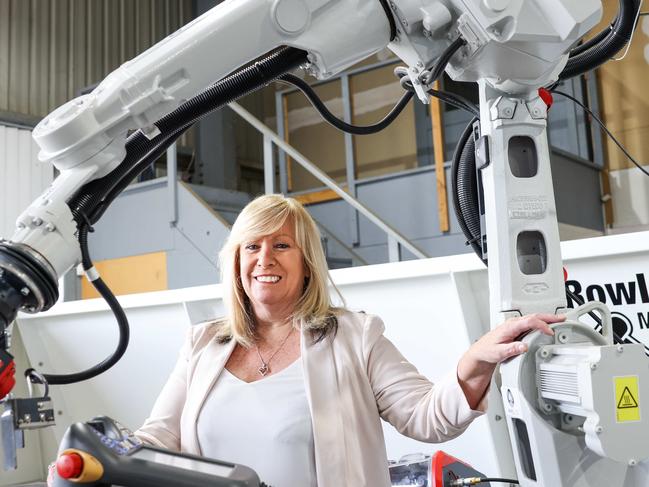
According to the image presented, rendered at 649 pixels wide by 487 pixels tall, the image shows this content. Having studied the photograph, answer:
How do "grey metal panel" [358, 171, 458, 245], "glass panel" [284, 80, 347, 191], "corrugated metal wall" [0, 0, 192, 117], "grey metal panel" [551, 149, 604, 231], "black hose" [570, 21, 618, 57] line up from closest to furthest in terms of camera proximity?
"black hose" [570, 21, 618, 57]
"grey metal panel" [358, 171, 458, 245]
"grey metal panel" [551, 149, 604, 231]
"corrugated metal wall" [0, 0, 192, 117]
"glass panel" [284, 80, 347, 191]

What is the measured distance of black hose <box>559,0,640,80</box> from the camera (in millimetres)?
1380

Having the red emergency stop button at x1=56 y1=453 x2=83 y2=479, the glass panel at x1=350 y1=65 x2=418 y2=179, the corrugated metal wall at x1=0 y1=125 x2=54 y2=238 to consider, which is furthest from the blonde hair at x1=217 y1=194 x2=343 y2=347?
the corrugated metal wall at x1=0 y1=125 x2=54 y2=238

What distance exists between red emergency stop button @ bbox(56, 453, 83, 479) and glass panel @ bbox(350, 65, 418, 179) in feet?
17.3

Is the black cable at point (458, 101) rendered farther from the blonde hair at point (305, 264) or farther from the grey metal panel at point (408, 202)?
the grey metal panel at point (408, 202)

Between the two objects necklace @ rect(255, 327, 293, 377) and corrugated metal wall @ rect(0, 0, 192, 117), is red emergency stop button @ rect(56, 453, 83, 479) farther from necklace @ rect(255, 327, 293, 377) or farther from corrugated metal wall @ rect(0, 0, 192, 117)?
corrugated metal wall @ rect(0, 0, 192, 117)

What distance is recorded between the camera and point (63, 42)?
7.41 metres

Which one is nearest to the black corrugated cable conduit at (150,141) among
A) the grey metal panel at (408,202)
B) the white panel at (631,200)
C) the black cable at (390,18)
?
the black cable at (390,18)

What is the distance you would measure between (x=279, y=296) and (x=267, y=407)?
28cm

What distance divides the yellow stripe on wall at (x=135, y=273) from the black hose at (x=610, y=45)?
4001mm

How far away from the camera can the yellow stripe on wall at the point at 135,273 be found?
517 cm

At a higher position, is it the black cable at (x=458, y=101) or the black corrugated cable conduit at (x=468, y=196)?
the black cable at (x=458, y=101)

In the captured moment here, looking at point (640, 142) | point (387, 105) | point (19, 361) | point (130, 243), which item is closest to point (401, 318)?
point (19, 361)

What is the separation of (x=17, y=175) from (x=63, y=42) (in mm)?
1647

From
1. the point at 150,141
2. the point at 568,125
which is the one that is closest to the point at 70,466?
the point at 150,141
